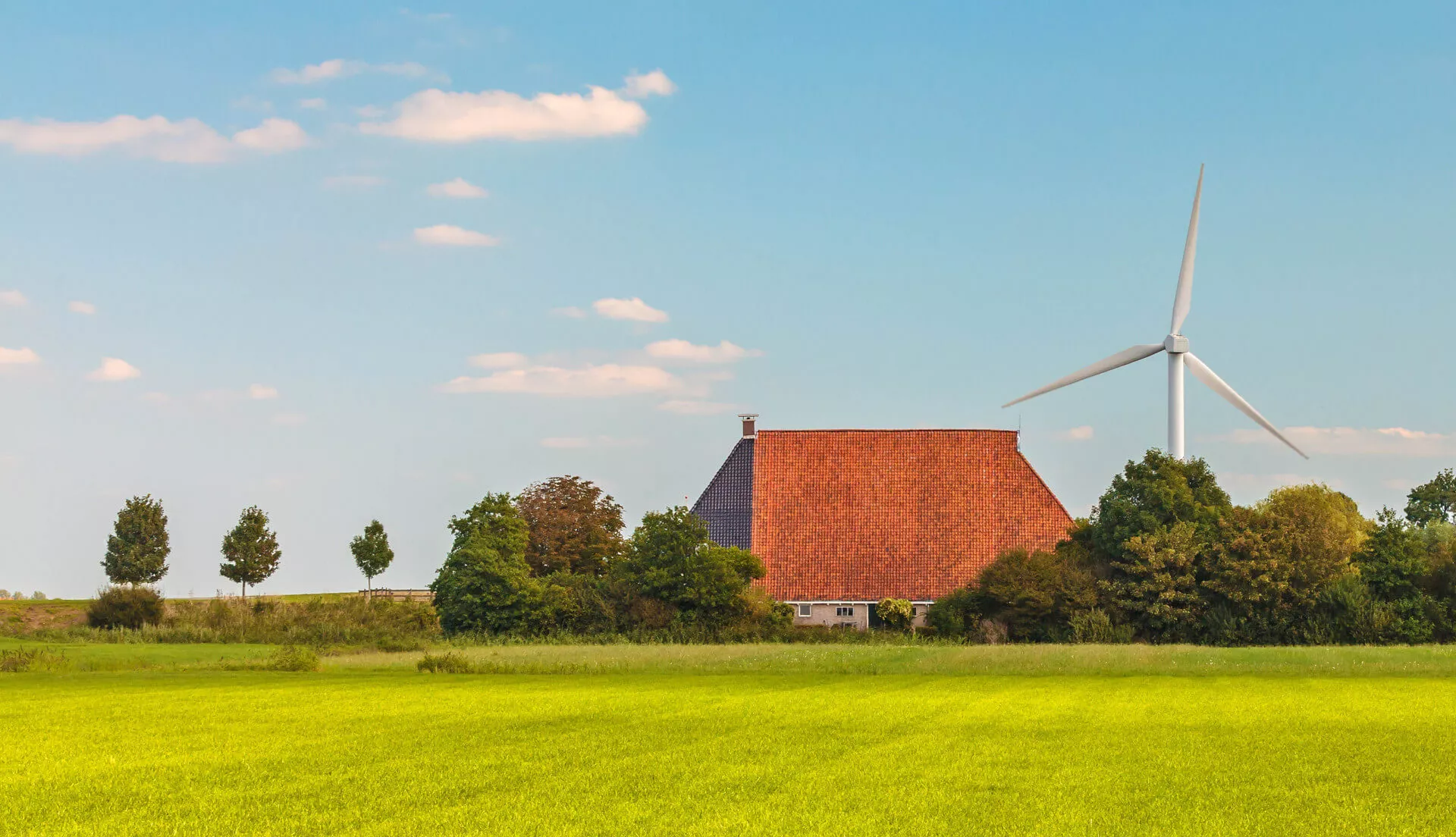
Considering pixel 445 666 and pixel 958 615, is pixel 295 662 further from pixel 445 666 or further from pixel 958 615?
pixel 958 615

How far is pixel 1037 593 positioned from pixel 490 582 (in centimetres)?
2205

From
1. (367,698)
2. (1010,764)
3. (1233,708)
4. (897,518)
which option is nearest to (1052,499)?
(897,518)

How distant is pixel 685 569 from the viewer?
56594 millimetres

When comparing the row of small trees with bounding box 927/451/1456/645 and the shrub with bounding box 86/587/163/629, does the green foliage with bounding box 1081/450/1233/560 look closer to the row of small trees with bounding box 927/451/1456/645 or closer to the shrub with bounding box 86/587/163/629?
the row of small trees with bounding box 927/451/1456/645

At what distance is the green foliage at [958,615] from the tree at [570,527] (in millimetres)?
17994

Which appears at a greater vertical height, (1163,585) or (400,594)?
(1163,585)

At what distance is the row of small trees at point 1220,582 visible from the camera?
52750 mm

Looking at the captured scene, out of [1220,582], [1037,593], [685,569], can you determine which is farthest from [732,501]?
[1220,582]

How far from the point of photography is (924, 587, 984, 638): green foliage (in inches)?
2180

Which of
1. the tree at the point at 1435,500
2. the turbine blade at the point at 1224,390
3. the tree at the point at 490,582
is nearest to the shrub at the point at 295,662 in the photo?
the tree at the point at 490,582

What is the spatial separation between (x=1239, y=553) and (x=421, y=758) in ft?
141

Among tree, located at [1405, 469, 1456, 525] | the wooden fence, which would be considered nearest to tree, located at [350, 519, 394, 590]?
the wooden fence

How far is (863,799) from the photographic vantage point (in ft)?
45.9

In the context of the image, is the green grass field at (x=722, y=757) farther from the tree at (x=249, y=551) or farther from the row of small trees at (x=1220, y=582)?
the tree at (x=249, y=551)
